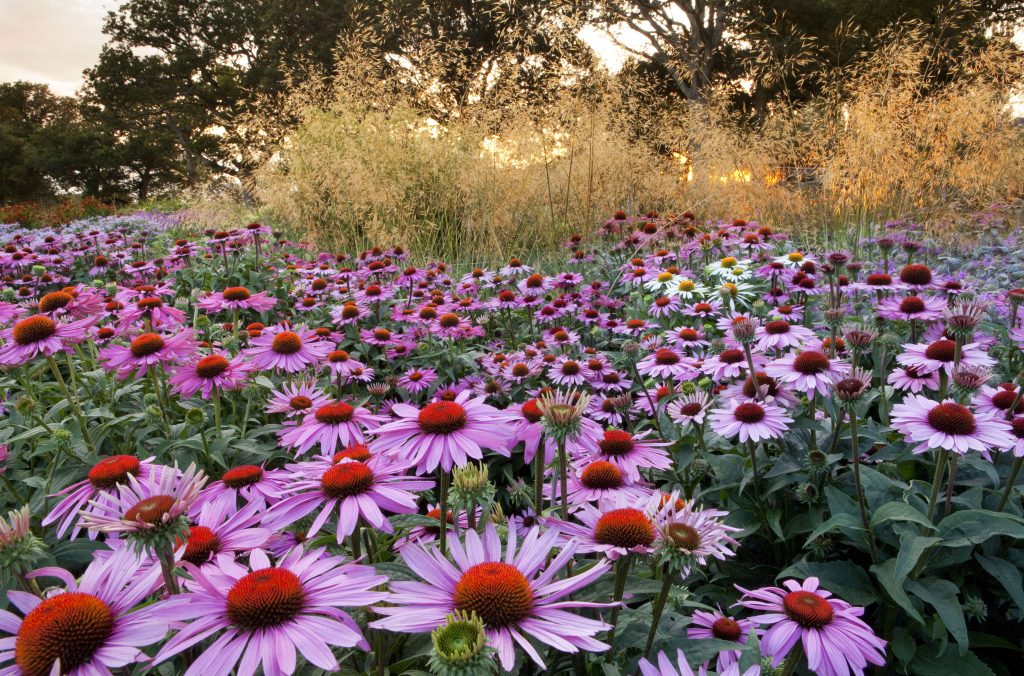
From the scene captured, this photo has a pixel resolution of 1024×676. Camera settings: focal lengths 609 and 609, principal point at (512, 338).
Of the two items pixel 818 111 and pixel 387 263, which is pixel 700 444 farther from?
pixel 818 111

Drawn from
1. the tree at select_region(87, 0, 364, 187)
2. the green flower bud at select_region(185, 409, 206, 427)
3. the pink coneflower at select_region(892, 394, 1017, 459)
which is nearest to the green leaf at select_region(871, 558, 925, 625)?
the pink coneflower at select_region(892, 394, 1017, 459)

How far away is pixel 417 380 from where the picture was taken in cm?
217

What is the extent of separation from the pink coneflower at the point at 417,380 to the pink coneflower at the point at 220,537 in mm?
1320

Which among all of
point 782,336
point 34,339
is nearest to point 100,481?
point 34,339

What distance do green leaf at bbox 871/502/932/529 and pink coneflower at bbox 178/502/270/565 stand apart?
946 millimetres

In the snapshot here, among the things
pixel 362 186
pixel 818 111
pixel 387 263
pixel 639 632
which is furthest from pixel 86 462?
pixel 818 111

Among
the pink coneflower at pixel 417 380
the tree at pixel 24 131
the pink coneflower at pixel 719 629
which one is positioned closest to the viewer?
the pink coneflower at pixel 719 629

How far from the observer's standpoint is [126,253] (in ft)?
13.6

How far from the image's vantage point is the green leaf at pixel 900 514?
956 mm

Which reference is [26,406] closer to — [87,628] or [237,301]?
[237,301]

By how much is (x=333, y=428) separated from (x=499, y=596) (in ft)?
1.78

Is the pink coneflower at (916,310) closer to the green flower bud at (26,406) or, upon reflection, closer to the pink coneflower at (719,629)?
the pink coneflower at (719,629)

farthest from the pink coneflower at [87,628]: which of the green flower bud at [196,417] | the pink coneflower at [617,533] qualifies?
the green flower bud at [196,417]

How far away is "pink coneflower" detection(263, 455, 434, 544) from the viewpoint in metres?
0.71
